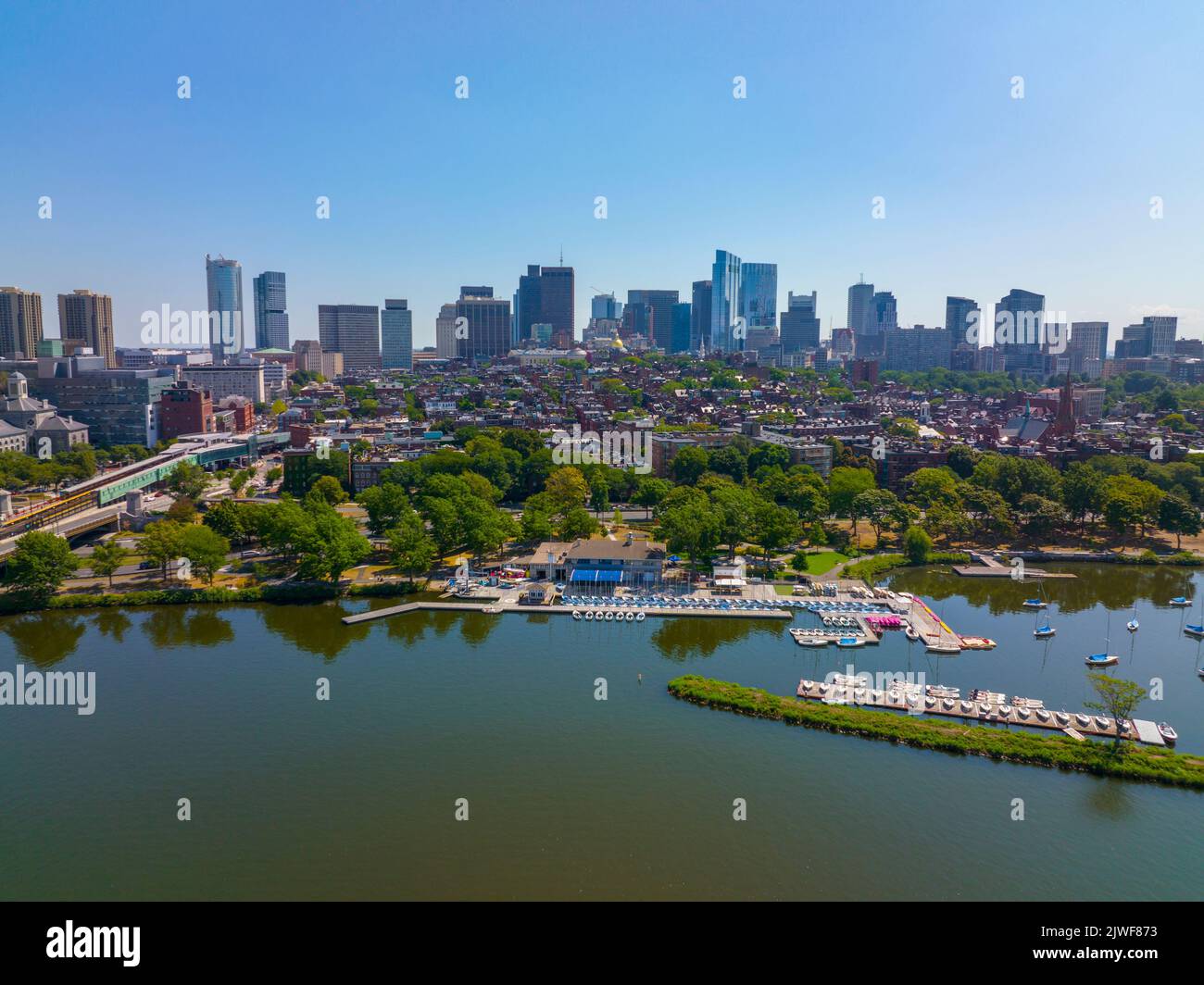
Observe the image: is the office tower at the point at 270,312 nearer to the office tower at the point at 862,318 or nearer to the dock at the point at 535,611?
the office tower at the point at 862,318

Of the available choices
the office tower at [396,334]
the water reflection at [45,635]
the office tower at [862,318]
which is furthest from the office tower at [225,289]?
the water reflection at [45,635]

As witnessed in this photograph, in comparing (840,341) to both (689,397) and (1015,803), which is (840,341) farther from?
(1015,803)

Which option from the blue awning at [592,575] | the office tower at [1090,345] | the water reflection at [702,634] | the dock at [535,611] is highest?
the office tower at [1090,345]

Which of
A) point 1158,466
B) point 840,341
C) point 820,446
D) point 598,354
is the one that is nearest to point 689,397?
point 820,446

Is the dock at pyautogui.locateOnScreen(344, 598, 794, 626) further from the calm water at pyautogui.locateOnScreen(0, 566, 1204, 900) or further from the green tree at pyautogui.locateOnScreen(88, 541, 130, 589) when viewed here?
the green tree at pyautogui.locateOnScreen(88, 541, 130, 589)

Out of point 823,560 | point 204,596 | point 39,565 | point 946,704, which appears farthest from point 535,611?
point 39,565

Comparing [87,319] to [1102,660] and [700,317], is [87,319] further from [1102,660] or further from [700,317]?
[1102,660]

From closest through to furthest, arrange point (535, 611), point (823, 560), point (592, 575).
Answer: point (535, 611) < point (592, 575) < point (823, 560)
